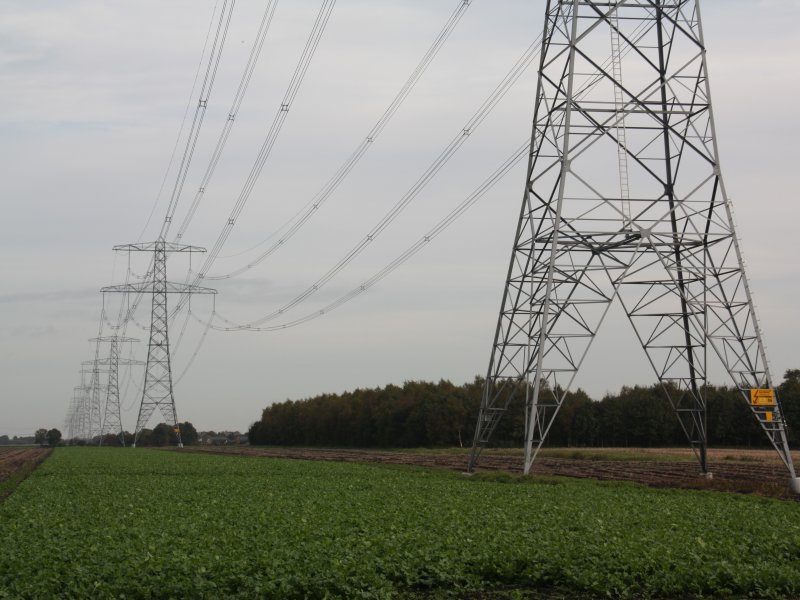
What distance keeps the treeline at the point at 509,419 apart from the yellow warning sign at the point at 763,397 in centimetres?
5073

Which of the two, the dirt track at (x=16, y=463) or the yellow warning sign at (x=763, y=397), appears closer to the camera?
the yellow warning sign at (x=763, y=397)

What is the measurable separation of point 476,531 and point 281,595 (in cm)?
570

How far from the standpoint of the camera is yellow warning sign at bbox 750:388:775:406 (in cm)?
3005

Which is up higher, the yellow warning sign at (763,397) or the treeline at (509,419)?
the treeline at (509,419)

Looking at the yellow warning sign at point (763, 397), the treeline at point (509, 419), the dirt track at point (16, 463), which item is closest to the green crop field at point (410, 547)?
the yellow warning sign at point (763, 397)

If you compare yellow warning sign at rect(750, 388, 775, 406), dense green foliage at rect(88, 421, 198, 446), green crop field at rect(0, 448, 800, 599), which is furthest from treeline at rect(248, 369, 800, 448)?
green crop field at rect(0, 448, 800, 599)

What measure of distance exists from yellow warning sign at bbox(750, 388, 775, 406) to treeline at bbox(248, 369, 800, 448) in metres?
50.7

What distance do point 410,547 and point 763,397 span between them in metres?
18.5

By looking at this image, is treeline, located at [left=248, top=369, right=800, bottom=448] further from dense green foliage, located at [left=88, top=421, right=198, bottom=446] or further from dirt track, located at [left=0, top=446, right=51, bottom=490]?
dirt track, located at [left=0, top=446, right=51, bottom=490]

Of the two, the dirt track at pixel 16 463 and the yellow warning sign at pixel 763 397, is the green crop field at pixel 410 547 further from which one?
the dirt track at pixel 16 463

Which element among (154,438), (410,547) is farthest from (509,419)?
(410,547)

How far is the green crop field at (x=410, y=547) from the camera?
1357cm

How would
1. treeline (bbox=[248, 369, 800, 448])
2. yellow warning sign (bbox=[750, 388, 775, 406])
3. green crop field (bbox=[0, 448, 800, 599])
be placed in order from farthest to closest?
1. treeline (bbox=[248, 369, 800, 448])
2. yellow warning sign (bbox=[750, 388, 775, 406])
3. green crop field (bbox=[0, 448, 800, 599])

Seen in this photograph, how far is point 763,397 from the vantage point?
30.2 meters
